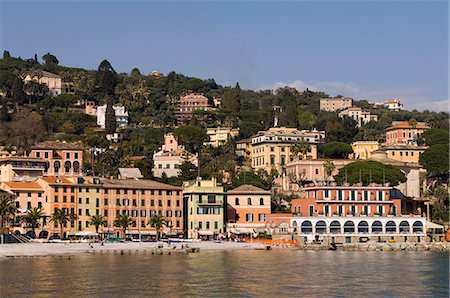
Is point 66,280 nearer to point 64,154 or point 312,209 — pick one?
point 312,209

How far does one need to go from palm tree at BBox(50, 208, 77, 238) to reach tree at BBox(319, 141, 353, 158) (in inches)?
2149

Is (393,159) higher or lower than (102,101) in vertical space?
lower

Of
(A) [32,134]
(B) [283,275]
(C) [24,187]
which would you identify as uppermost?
(A) [32,134]

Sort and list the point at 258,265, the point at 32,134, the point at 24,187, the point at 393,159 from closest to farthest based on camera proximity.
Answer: the point at 258,265 < the point at 24,187 < the point at 393,159 < the point at 32,134

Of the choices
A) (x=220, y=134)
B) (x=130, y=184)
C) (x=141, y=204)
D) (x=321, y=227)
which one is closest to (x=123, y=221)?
(x=141, y=204)

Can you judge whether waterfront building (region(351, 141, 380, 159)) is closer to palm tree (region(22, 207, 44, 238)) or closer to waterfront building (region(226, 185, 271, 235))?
waterfront building (region(226, 185, 271, 235))

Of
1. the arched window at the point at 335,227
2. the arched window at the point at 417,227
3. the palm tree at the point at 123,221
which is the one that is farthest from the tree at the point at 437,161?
the palm tree at the point at 123,221

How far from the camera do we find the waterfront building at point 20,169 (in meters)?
108

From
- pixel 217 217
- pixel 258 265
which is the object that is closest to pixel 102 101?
pixel 217 217

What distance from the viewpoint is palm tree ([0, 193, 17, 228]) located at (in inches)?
3534

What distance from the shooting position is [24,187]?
97.5 meters

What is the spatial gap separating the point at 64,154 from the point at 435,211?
48055mm

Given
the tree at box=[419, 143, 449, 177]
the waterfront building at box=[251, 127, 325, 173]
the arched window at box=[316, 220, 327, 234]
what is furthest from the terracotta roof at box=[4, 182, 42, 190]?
the tree at box=[419, 143, 449, 177]

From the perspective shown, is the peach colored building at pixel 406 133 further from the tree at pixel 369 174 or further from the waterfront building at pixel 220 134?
the tree at pixel 369 174
